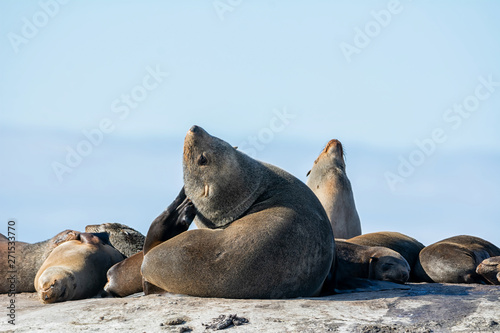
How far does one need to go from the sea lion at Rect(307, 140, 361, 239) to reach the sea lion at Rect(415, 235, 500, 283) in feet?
6.45

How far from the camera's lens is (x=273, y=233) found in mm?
6824

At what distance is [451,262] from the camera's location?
372 inches

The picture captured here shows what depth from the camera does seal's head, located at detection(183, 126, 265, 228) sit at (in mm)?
7441

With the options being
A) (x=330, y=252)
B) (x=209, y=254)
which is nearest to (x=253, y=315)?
(x=209, y=254)

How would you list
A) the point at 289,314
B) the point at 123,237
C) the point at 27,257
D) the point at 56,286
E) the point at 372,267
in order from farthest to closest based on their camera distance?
the point at 123,237
the point at 27,257
the point at 372,267
the point at 56,286
the point at 289,314

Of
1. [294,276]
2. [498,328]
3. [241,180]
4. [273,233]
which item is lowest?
[498,328]

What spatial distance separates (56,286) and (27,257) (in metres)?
1.90

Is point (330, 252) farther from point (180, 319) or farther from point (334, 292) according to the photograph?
point (180, 319)

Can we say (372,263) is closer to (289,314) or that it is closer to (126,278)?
(126,278)

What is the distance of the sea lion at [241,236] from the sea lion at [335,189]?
13.2ft

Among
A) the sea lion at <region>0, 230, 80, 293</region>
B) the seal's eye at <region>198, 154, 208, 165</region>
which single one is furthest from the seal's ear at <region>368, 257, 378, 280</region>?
the sea lion at <region>0, 230, 80, 293</region>

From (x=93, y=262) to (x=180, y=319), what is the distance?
307 cm

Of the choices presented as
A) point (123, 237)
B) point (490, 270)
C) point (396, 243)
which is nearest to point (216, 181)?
point (123, 237)

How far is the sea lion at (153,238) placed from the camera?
7500mm
